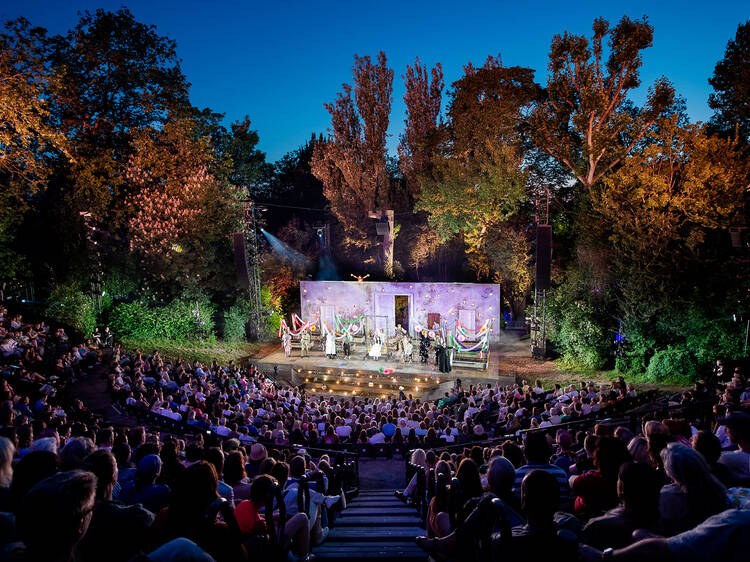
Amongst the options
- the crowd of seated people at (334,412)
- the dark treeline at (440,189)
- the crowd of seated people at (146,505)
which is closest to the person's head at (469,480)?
the crowd of seated people at (146,505)

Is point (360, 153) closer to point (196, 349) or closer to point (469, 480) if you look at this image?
point (196, 349)

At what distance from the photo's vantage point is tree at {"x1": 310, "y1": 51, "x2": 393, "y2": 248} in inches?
929

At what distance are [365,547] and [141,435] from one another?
3.39 metres

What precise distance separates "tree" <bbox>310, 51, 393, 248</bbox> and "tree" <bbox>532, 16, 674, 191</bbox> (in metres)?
8.75

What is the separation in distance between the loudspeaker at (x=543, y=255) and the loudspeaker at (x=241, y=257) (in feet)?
40.7

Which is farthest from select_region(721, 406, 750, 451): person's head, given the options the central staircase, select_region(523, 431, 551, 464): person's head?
the central staircase

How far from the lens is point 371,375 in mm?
17094

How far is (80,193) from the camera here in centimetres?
1966

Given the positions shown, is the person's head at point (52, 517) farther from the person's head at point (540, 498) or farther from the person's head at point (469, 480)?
the person's head at point (469, 480)

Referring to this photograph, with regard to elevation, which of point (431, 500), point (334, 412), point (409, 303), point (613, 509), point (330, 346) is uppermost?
point (409, 303)

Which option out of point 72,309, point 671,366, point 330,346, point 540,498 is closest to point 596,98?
point 671,366

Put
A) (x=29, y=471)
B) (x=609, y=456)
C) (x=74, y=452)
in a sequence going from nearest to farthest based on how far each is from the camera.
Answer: (x=29, y=471), (x=609, y=456), (x=74, y=452)

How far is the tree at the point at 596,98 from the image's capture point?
16.2 m

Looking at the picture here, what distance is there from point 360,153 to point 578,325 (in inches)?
584
